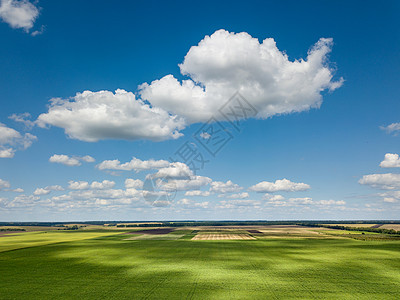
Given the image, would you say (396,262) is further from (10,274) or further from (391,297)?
(10,274)

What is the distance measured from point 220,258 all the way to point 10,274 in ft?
140

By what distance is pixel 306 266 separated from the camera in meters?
56.2

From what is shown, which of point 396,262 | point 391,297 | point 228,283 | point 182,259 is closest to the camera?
point 391,297

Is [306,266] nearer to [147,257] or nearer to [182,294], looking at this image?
[182,294]

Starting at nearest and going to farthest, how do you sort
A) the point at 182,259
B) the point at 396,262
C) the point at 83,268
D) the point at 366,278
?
the point at 366,278, the point at 83,268, the point at 396,262, the point at 182,259

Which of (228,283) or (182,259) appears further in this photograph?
(182,259)

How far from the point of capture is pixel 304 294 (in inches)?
1468

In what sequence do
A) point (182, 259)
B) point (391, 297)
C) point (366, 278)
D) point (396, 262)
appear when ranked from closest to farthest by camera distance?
point (391, 297), point (366, 278), point (396, 262), point (182, 259)

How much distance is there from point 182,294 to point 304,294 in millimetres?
16681

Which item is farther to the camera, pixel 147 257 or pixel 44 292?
pixel 147 257

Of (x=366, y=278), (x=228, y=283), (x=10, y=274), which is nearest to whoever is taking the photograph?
(x=228, y=283)

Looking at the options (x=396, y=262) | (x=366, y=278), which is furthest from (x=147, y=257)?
(x=396, y=262)

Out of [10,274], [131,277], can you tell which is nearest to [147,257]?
[131,277]

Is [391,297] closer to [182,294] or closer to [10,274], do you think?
[182,294]
